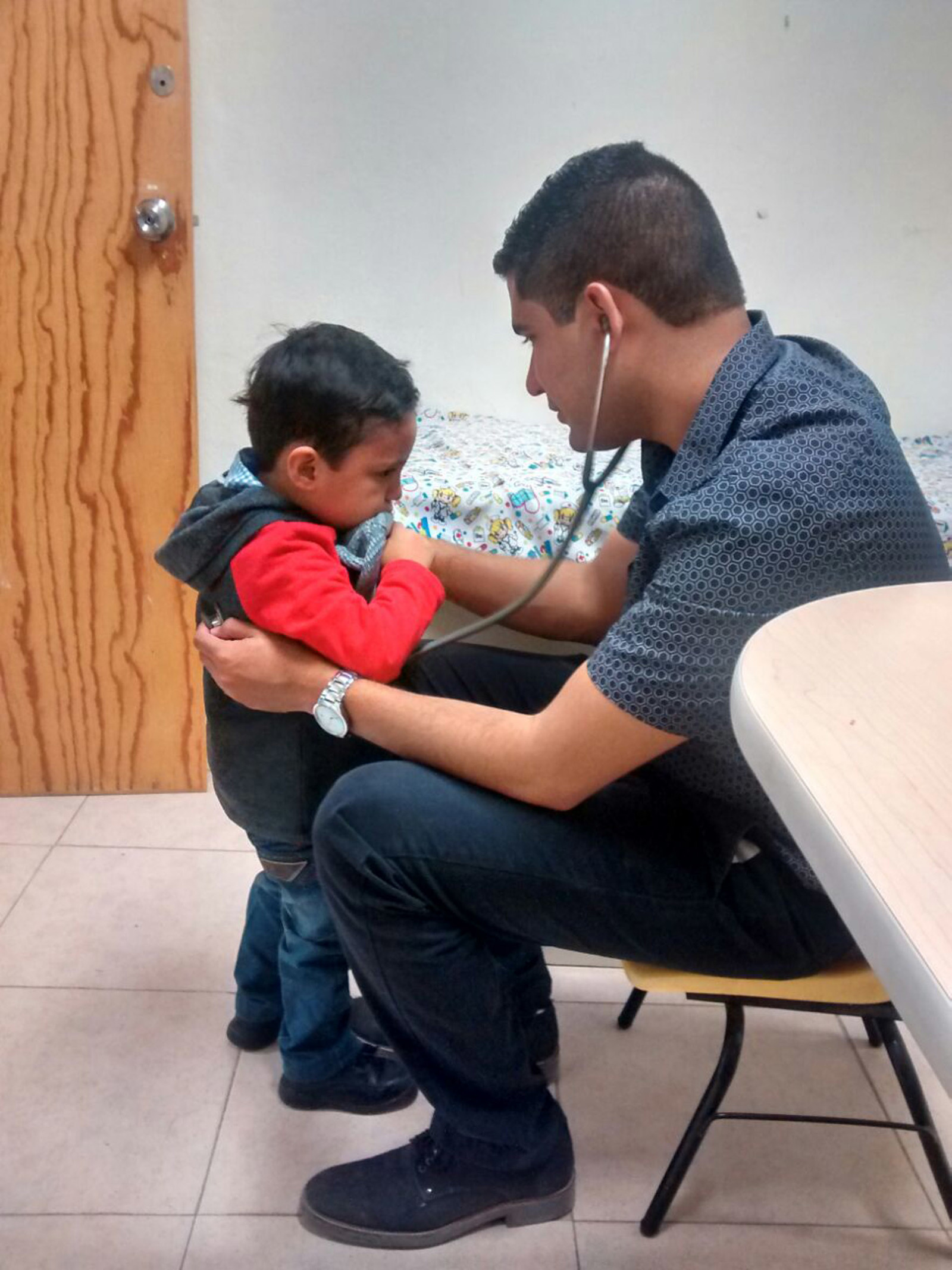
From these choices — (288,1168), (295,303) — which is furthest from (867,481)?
(295,303)

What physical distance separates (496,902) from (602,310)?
54 centimetres

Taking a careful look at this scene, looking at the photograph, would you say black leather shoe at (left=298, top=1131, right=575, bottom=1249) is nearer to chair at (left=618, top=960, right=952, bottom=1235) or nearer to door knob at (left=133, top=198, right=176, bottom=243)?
chair at (left=618, top=960, right=952, bottom=1235)

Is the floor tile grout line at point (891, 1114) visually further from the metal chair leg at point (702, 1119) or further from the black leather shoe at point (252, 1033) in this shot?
the black leather shoe at point (252, 1033)

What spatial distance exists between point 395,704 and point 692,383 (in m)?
0.41

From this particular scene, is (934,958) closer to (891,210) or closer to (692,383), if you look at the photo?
(692,383)

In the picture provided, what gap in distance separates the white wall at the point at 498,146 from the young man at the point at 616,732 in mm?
992

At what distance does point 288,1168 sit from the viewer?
1035 mm

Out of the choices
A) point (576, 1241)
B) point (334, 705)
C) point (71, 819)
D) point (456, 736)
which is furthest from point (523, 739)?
point (71, 819)

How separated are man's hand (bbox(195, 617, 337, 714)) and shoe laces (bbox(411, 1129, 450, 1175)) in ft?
1.57

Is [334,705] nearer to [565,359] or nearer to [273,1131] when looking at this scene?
[565,359]

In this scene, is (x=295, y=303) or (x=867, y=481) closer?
(x=867, y=481)

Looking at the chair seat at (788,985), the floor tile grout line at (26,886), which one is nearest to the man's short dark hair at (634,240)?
the chair seat at (788,985)

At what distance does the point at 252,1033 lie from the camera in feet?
3.85

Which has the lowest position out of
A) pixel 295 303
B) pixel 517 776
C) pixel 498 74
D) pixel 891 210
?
pixel 517 776
